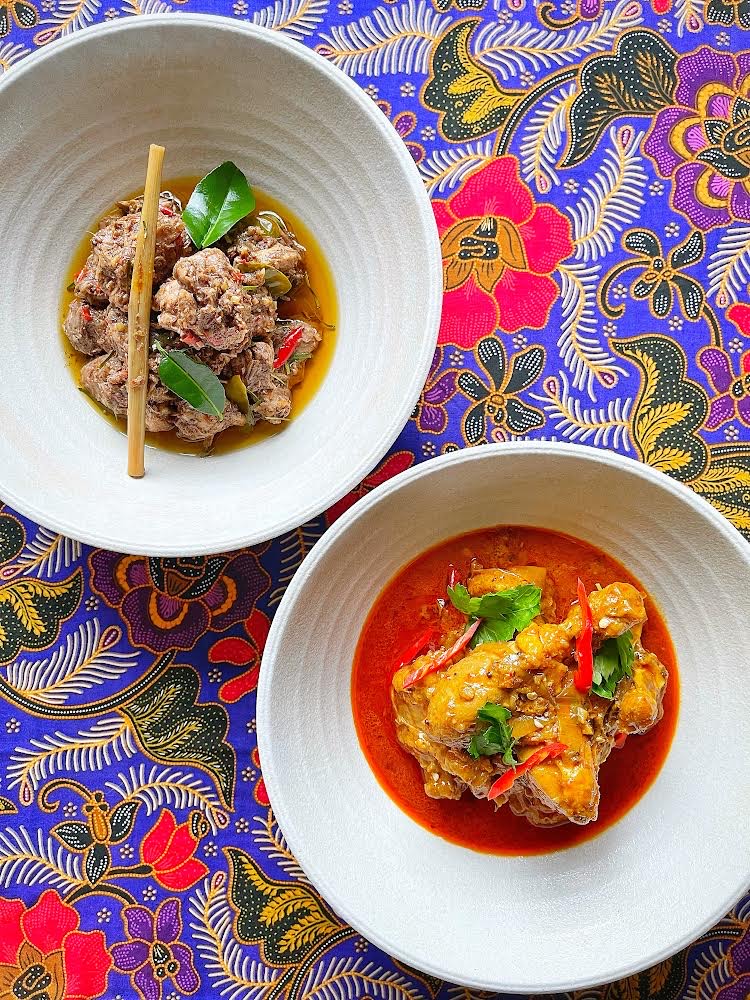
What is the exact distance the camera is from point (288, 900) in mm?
2166

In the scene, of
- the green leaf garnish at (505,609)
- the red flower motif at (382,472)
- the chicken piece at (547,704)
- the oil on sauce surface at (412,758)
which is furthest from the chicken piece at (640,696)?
the red flower motif at (382,472)

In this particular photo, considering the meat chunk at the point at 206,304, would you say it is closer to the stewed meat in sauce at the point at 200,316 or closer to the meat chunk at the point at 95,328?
the stewed meat in sauce at the point at 200,316

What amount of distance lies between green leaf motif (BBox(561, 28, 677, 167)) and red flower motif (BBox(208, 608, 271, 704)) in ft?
4.70

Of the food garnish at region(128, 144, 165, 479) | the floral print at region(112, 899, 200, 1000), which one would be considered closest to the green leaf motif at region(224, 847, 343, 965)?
the floral print at region(112, 899, 200, 1000)

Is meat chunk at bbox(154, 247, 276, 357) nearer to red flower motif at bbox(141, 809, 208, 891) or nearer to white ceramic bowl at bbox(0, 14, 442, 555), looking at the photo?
white ceramic bowl at bbox(0, 14, 442, 555)

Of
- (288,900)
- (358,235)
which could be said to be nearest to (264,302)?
(358,235)

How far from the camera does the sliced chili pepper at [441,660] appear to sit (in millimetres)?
1962

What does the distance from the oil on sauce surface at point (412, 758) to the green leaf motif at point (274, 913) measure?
0.38 meters

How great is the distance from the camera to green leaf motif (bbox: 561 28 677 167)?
2191mm

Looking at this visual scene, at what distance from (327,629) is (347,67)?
144 cm

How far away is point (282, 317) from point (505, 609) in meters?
0.92

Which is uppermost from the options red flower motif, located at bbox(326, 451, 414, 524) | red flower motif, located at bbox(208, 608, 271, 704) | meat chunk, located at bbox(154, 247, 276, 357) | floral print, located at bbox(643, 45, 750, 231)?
floral print, located at bbox(643, 45, 750, 231)

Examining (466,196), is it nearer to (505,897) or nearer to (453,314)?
(453,314)

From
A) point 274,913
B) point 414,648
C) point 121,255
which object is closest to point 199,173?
point 121,255
